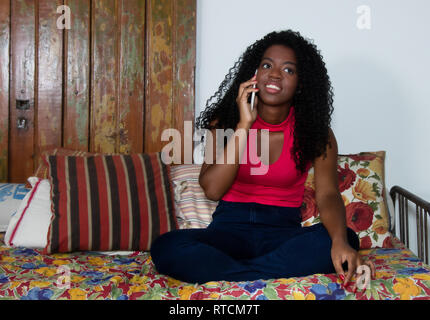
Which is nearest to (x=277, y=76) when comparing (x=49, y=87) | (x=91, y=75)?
(x=91, y=75)

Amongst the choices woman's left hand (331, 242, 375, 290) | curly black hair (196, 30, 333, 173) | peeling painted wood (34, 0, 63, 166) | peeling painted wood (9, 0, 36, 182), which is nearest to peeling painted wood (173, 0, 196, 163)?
curly black hair (196, 30, 333, 173)

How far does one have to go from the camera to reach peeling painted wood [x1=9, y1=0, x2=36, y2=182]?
2213mm

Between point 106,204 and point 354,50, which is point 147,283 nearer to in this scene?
point 106,204

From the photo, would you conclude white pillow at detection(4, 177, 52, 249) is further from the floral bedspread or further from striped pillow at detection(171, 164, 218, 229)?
striped pillow at detection(171, 164, 218, 229)

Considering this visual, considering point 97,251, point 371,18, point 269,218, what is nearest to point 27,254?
point 97,251

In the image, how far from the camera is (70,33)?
87.5 inches

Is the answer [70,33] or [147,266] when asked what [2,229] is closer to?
[147,266]

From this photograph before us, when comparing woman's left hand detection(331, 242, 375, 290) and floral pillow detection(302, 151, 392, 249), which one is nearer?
woman's left hand detection(331, 242, 375, 290)

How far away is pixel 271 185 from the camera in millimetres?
1660

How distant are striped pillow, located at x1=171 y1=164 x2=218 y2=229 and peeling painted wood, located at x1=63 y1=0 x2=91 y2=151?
565 mm

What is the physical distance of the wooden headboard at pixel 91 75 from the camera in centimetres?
222

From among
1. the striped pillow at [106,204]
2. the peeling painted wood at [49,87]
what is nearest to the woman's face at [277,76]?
the striped pillow at [106,204]
